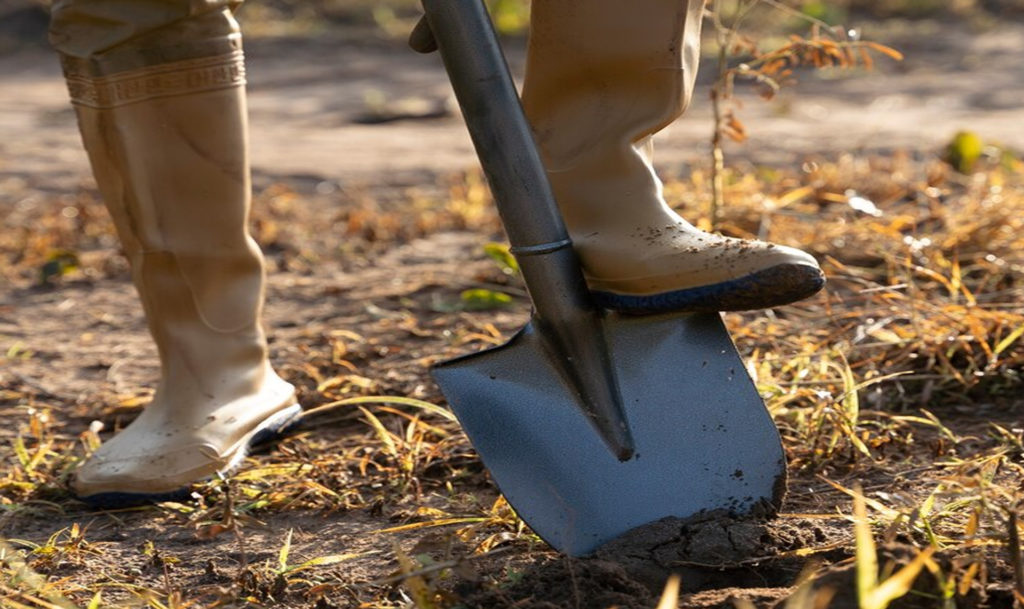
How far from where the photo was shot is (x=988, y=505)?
143 cm

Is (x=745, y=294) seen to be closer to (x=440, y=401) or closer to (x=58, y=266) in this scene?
(x=440, y=401)

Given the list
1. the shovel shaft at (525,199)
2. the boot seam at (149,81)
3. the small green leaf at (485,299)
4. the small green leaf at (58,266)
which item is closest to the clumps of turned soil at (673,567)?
the shovel shaft at (525,199)

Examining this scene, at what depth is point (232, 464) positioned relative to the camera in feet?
6.54

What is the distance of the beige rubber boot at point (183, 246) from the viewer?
1932mm

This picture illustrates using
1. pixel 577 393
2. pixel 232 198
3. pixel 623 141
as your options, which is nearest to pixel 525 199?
pixel 623 141

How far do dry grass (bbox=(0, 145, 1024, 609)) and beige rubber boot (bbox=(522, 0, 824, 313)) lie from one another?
330 mm

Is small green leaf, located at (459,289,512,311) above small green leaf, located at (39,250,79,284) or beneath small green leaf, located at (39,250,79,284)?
above

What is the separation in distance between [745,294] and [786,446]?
40 centimetres

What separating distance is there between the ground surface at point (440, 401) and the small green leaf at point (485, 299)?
25 millimetres

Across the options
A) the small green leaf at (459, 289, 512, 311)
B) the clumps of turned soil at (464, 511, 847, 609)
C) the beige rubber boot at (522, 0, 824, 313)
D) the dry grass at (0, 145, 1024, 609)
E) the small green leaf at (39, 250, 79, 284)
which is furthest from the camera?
the small green leaf at (39, 250, 79, 284)

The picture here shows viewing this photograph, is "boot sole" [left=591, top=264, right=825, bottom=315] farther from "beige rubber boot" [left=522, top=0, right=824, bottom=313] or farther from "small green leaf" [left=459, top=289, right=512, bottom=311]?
"small green leaf" [left=459, top=289, right=512, bottom=311]

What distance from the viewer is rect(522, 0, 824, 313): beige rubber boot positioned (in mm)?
1624

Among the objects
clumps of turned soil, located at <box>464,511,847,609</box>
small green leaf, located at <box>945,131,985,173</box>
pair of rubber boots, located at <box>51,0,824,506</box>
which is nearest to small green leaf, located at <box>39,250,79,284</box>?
pair of rubber boots, located at <box>51,0,824,506</box>

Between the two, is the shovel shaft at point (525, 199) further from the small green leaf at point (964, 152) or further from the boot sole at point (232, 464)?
the small green leaf at point (964, 152)
